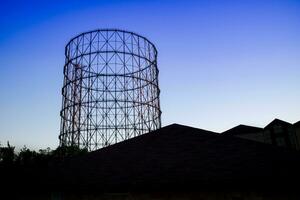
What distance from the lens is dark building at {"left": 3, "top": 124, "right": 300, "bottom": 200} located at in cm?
770

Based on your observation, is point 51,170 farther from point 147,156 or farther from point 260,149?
point 260,149

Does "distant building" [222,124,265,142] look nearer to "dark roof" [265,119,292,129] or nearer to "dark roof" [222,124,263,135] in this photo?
"dark roof" [222,124,263,135]

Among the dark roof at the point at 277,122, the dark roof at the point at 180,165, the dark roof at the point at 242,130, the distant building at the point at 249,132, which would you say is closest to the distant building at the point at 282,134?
the dark roof at the point at 277,122

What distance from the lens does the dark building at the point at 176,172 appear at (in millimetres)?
7695

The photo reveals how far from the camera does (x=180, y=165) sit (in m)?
8.97

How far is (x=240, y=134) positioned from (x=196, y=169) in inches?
830

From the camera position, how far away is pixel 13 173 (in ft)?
36.8

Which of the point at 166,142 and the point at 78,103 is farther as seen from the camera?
the point at 78,103

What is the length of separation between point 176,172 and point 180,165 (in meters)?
0.52

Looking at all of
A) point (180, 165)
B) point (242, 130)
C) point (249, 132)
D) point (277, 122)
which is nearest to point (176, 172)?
point (180, 165)

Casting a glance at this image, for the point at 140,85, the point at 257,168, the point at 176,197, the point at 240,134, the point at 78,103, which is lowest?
the point at 176,197

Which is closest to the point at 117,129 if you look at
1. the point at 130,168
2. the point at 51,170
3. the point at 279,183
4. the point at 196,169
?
the point at 51,170

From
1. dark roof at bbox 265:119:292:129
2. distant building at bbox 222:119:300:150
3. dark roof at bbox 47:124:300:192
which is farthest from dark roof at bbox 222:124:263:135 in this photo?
dark roof at bbox 47:124:300:192

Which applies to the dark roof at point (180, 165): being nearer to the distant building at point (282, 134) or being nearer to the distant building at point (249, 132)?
the distant building at point (282, 134)
